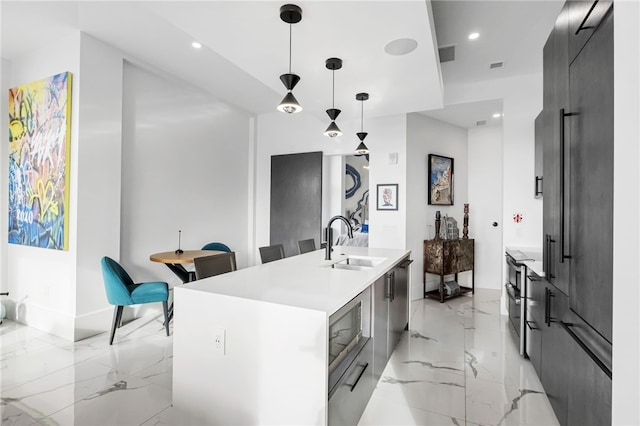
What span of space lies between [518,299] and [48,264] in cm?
466

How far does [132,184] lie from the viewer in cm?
381

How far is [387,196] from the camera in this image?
4.74 meters

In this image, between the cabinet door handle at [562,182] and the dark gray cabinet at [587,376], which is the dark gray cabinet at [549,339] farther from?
the cabinet door handle at [562,182]

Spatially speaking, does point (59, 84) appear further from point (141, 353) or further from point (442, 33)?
point (442, 33)

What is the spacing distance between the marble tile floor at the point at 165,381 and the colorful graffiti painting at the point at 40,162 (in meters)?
1.06

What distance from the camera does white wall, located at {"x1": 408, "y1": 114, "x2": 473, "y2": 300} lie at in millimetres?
4715

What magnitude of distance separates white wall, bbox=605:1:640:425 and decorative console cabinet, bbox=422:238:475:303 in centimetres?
437

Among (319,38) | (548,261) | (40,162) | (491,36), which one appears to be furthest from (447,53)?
(40,162)

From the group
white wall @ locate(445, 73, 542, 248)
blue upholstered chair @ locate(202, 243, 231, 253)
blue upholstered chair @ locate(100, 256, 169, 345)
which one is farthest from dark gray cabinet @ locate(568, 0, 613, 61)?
blue upholstered chair @ locate(202, 243, 231, 253)

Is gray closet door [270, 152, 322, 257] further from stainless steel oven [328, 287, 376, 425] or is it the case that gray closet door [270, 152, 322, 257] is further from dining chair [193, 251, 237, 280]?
stainless steel oven [328, 287, 376, 425]

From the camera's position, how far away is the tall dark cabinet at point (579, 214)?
48.9 inches

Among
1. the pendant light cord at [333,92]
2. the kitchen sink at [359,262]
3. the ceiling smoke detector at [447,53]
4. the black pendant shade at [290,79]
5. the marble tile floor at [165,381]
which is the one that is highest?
the ceiling smoke detector at [447,53]

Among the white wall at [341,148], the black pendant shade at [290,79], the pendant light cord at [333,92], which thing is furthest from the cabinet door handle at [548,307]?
the white wall at [341,148]

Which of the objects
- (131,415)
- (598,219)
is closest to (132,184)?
(131,415)
